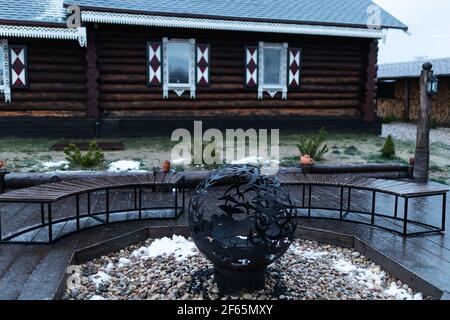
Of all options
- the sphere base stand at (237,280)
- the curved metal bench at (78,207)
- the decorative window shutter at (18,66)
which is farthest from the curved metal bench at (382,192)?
the decorative window shutter at (18,66)

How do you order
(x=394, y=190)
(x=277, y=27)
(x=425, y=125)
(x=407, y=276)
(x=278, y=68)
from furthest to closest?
1. (x=278, y=68)
2. (x=277, y=27)
3. (x=425, y=125)
4. (x=394, y=190)
5. (x=407, y=276)

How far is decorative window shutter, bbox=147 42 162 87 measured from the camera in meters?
11.9

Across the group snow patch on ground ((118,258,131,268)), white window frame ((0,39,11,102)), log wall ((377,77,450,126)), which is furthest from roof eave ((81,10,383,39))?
log wall ((377,77,450,126))

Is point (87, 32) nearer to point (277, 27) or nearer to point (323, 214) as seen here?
point (277, 27)

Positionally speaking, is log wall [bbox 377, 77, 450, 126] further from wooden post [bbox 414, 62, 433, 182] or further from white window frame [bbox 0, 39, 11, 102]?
white window frame [bbox 0, 39, 11, 102]

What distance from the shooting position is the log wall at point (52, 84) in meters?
11.4

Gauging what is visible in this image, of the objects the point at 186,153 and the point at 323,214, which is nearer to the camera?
the point at 323,214

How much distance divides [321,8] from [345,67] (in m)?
2.20

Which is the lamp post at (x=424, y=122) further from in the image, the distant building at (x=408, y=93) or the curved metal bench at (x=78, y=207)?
the distant building at (x=408, y=93)

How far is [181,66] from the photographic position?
12.3 m

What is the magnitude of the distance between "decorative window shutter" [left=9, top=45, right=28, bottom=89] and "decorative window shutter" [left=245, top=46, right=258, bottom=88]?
5821mm

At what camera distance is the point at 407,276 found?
12.5 ft
